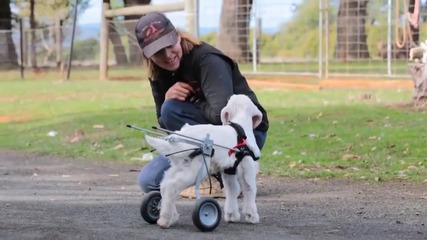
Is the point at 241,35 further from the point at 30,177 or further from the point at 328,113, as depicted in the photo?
the point at 30,177

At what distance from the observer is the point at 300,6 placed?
23.2 metres

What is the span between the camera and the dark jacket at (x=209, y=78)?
18.6 feet

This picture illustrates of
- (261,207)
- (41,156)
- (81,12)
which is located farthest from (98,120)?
(81,12)

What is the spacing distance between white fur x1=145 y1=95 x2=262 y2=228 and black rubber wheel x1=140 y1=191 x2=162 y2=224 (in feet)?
0.54

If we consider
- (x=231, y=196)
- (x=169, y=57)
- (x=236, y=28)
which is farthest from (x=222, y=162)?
(x=236, y=28)

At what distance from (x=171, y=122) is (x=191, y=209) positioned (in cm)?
60

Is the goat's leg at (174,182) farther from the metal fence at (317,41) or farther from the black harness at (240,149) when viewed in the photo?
the metal fence at (317,41)

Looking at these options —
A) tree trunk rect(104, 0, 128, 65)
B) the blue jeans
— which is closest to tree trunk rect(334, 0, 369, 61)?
tree trunk rect(104, 0, 128, 65)

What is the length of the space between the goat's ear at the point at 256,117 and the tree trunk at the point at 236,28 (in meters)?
18.1

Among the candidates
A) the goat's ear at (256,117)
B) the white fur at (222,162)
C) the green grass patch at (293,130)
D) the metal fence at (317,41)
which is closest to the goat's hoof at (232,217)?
the white fur at (222,162)

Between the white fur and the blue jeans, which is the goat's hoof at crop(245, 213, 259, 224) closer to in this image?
the white fur

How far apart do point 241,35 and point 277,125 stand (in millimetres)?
12035


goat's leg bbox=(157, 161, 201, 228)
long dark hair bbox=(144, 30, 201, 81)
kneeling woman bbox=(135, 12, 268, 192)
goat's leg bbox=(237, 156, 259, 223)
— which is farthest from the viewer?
long dark hair bbox=(144, 30, 201, 81)

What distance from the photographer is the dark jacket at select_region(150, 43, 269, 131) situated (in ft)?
18.6
